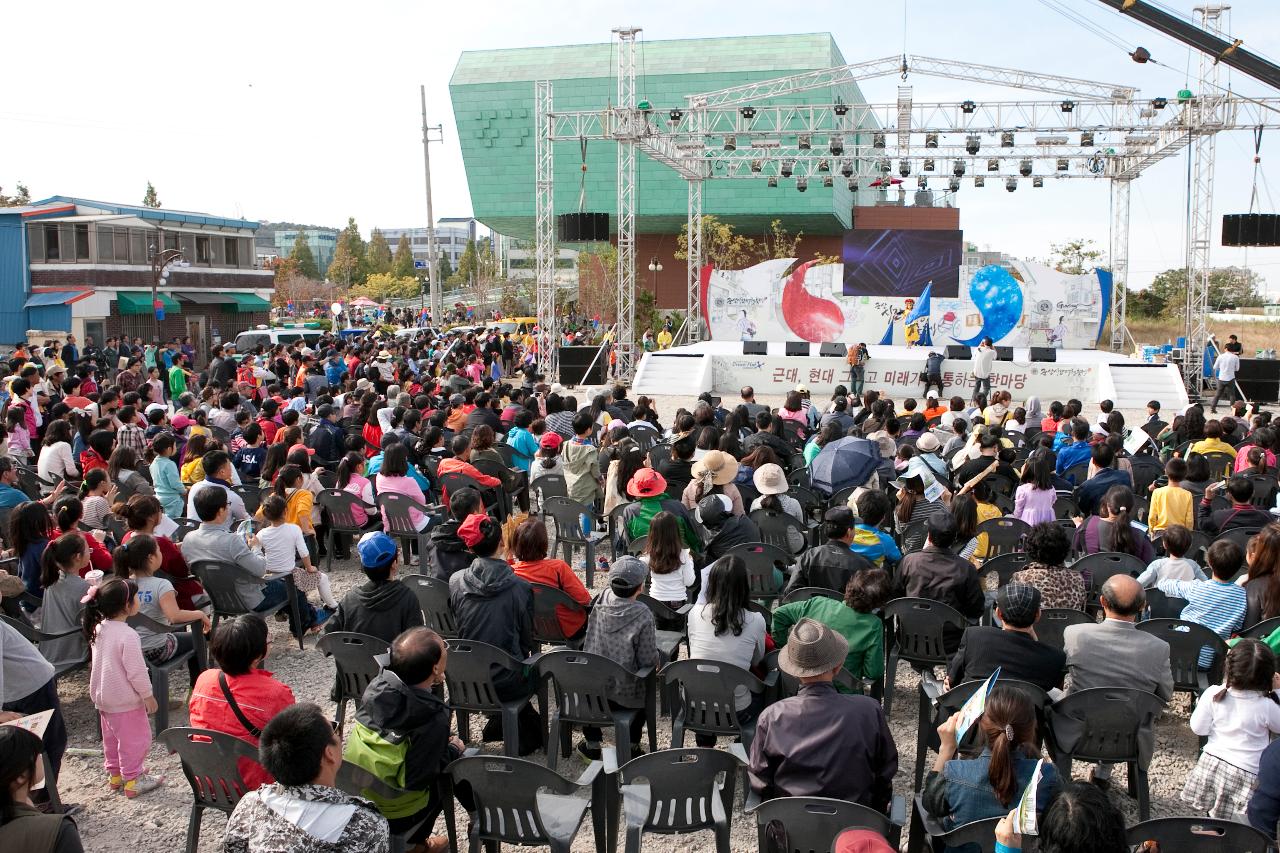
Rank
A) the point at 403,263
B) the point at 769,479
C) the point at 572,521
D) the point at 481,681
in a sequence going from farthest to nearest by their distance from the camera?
the point at 403,263 < the point at 572,521 < the point at 769,479 < the point at 481,681

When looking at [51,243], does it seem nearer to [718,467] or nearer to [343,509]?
[343,509]

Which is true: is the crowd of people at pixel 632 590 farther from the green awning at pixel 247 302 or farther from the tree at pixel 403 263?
the tree at pixel 403 263

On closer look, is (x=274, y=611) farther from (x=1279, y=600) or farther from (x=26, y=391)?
(x=26, y=391)

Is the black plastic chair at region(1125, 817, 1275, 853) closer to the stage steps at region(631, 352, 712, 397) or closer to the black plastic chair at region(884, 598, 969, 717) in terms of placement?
the black plastic chair at region(884, 598, 969, 717)

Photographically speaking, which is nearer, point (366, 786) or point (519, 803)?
point (519, 803)

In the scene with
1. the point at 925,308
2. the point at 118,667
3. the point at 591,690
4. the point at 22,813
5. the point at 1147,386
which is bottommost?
the point at 591,690

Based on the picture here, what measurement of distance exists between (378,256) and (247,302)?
42.6 meters

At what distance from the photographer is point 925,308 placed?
1083 inches

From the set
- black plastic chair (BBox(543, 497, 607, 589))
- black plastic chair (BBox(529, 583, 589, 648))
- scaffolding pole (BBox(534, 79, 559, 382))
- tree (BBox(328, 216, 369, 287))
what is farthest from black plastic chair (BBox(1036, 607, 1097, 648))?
tree (BBox(328, 216, 369, 287))

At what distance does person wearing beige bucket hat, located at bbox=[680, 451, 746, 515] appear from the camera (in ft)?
23.8

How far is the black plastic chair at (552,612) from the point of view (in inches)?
220

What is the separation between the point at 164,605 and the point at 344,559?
383 centimetres

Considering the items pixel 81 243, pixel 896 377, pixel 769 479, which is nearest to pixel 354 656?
pixel 769 479

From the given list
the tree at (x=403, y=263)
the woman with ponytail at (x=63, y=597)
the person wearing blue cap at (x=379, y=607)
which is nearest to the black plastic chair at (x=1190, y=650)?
the person wearing blue cap at (x=379, y=607)
